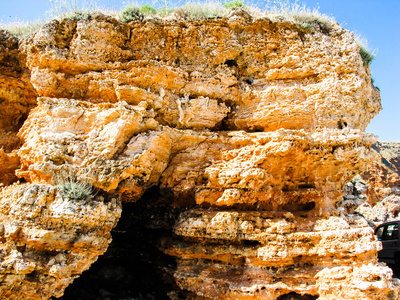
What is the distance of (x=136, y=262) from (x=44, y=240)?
141 inches

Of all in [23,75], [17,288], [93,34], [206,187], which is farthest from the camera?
[23,75]

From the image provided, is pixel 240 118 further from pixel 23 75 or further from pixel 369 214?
pixel 369 214

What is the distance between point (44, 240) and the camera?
425 cm

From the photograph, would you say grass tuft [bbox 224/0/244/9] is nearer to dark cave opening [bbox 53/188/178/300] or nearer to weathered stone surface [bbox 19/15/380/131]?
weathered stone surface [bbox 19/15/380/131]

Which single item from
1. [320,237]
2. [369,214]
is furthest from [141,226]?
[369,214]

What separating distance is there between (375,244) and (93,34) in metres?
7.16

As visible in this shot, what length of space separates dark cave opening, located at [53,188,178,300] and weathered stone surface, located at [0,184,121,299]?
1.85 m

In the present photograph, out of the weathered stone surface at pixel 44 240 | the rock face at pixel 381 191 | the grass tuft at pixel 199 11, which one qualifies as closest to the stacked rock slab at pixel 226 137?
the grass tuft at pixel 199 11

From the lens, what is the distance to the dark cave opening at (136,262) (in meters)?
6.30

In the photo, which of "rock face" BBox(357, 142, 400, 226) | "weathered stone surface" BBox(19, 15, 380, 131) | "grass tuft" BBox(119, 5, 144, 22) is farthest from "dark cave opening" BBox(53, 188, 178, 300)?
"rock face" BBox(357, 142, 400, 226)

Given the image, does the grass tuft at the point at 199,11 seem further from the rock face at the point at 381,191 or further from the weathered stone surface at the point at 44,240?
the rock face at the point at 381,191

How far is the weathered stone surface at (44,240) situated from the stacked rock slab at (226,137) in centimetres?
51

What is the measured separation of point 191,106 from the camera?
6.08 meters

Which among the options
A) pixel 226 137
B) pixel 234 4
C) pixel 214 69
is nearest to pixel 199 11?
pixel 234 4
